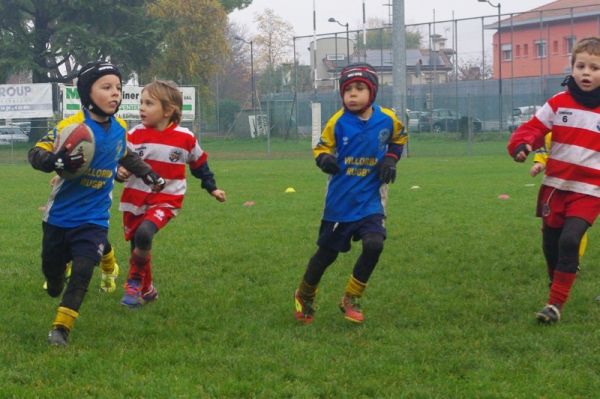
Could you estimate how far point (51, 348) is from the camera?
18.0ft

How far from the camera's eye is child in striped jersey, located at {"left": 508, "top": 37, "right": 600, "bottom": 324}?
6102mm

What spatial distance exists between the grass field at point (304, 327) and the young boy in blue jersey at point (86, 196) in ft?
1.36

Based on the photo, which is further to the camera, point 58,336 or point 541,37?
point 541,37

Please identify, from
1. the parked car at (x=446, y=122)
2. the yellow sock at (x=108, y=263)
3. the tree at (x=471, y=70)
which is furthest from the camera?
the tree at (x=471, y=70)

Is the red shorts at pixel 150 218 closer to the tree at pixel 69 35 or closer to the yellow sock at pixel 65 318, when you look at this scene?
the yellow sock at pixel 65 318

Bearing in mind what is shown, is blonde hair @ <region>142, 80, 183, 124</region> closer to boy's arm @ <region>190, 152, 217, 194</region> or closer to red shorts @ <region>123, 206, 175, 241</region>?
boy's arm @ <region>190, 152, 217, 194</region>

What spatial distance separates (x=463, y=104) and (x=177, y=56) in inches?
593

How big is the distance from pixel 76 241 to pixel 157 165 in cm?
128

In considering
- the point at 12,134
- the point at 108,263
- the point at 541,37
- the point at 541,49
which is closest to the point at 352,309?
the point at 108,263

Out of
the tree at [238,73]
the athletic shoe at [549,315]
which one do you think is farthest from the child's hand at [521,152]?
the tree at [238,73]

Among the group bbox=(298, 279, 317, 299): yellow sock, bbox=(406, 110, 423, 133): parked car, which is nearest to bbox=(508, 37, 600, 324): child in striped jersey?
bbox=(298, 279, 317, 299): yellow sock

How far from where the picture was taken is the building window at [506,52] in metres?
44.7

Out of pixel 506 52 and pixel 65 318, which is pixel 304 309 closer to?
pixel 65 318

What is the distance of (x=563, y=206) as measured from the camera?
20.6 ft
